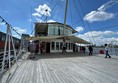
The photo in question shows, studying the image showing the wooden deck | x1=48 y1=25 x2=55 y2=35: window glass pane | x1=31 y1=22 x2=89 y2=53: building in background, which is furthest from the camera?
x1=48 y1=25 x2=55 y2=35: window glass pane

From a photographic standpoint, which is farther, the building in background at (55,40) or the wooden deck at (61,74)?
the building in background at (55,40)

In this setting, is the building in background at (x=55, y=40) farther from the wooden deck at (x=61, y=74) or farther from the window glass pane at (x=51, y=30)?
the wooden deck at (x=61, y=74)

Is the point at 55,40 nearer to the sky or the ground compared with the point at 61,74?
nearer to the sky

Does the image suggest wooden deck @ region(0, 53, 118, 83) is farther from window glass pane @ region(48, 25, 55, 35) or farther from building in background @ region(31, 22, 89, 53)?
window glass pane @ region(48, 25, 55, 35)

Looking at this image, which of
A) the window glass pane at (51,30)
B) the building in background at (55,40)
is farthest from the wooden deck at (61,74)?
the window glass pane at (51,30)

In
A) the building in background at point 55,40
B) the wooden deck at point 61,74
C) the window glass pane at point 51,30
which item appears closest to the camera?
the wooden deck at point 61,74

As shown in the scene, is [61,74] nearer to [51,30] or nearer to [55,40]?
[55,40]

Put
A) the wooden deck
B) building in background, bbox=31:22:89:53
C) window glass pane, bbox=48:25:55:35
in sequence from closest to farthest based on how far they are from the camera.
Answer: the wooden deck, building in background, bbox=31:22:89:53, window glass pane, bbox=48:25:55:35

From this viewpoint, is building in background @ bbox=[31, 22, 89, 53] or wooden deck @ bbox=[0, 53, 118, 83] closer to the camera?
wooden deck @ bbox=[0, 53, 118, 83]

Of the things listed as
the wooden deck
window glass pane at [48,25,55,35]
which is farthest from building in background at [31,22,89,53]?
the wooden deck

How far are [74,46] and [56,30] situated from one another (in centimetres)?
590

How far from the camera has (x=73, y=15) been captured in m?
22.5

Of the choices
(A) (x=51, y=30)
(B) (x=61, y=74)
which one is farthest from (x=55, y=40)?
(B) (x=61, y=74)

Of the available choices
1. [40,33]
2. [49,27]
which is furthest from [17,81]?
[40,33]
